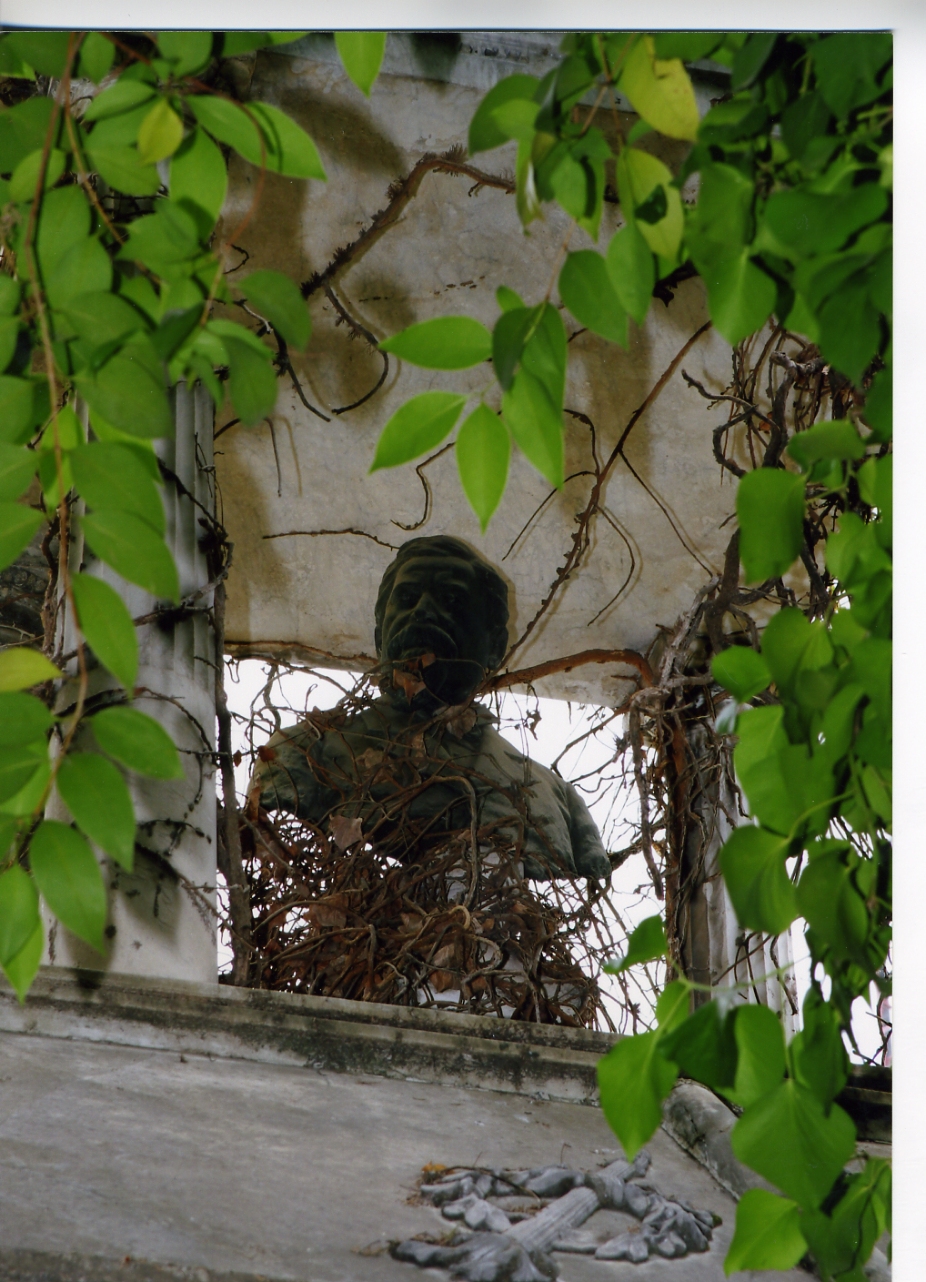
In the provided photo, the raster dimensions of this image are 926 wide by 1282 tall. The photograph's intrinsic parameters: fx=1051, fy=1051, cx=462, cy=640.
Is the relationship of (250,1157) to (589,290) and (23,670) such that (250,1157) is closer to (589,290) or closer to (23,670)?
(23,670)

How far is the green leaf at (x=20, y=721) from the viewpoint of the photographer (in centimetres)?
47

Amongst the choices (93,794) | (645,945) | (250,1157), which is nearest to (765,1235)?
(645,945)

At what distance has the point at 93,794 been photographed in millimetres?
469

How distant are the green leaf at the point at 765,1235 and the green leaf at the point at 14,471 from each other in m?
0.51

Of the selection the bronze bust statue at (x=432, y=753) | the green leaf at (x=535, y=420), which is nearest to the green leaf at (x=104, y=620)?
the green leaf at (x=535, y=420)

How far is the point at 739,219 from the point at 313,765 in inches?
29.3

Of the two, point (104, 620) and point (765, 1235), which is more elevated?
point (104, 620)

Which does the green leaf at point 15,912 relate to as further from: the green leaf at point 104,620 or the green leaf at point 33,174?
the green leaf at point 33,174

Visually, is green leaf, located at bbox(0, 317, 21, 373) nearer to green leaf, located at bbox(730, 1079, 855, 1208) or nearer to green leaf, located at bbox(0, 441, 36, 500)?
green leaf, located at bbox(0, 441, 36, 500)

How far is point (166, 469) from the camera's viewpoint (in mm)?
839

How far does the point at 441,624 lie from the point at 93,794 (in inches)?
25.0

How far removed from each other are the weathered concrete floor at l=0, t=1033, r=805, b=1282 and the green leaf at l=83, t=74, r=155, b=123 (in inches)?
23.2
